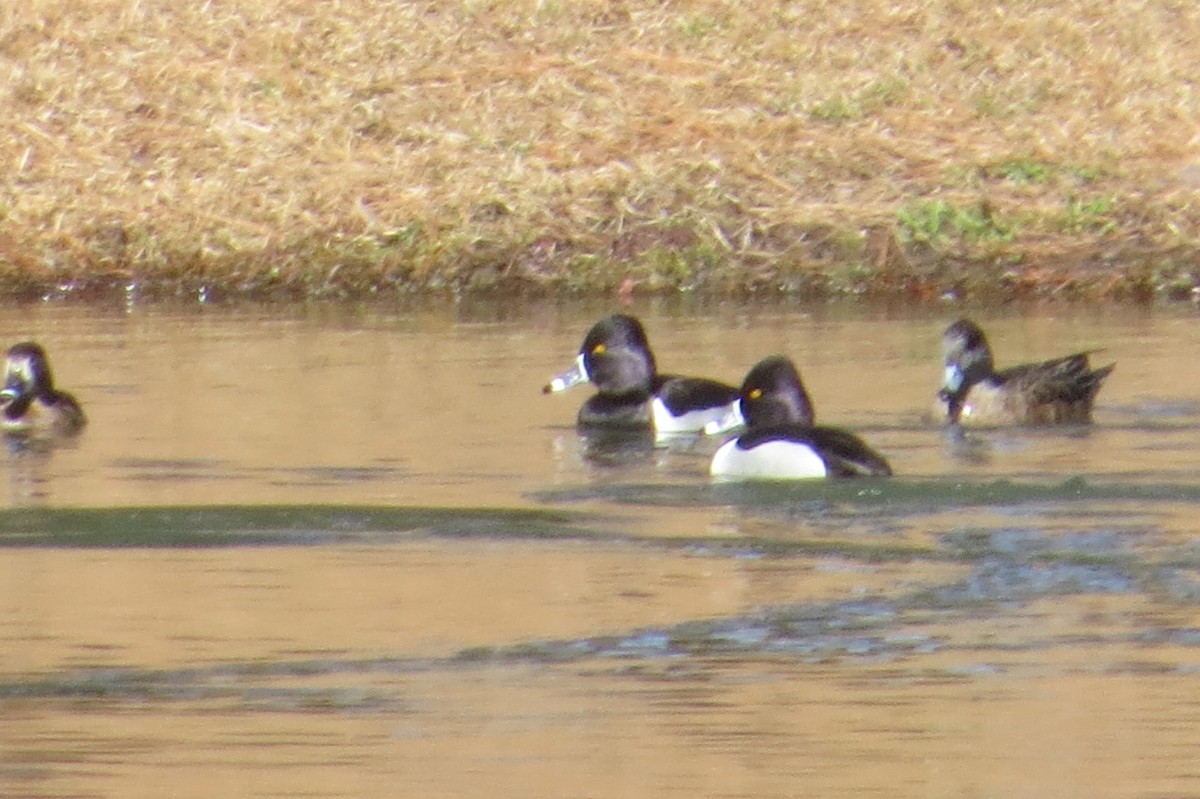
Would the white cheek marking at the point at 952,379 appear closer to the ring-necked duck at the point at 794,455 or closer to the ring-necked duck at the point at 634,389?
the ring-necked duck at the point at 634,389

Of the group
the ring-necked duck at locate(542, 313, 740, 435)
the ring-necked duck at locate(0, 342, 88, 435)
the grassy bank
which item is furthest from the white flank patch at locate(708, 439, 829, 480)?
the grassy bank

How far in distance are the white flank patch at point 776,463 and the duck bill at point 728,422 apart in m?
1.48

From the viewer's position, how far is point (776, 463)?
36.1 ft

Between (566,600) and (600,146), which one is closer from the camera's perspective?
(566,600)

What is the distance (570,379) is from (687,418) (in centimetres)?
88

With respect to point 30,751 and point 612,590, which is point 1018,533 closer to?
point 612,590

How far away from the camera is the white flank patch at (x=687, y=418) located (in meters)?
13.1

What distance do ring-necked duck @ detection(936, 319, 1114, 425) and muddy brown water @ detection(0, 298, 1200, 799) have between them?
8.1 inches

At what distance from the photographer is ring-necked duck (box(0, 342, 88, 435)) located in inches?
509

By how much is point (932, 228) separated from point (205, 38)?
248 inches

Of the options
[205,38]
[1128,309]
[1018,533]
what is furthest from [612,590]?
[205,38]

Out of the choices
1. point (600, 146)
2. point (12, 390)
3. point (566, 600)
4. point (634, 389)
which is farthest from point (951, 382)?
point (600, 146)

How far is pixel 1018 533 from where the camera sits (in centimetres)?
949

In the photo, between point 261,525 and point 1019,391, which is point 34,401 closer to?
point 261,525
